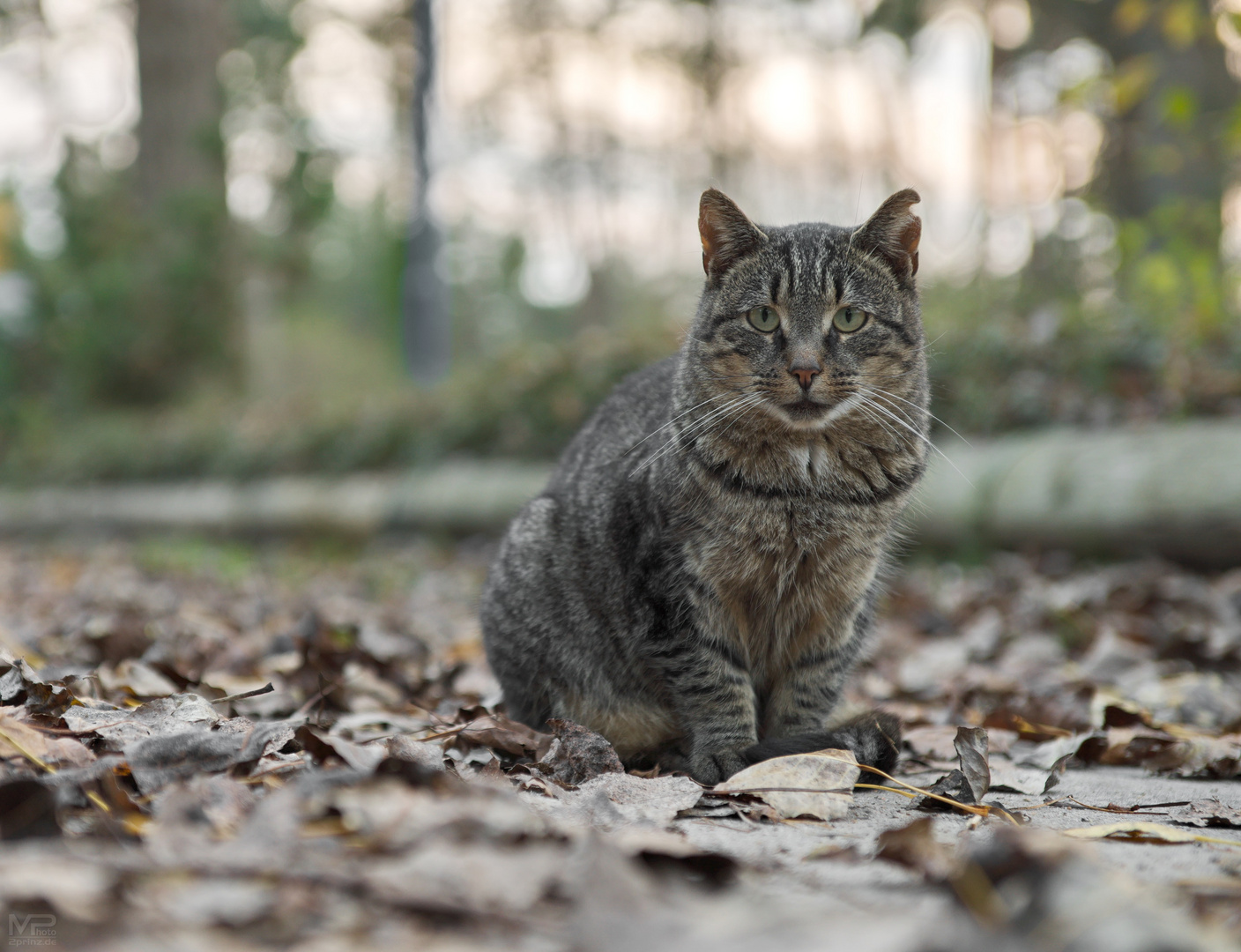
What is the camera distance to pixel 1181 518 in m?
4.70

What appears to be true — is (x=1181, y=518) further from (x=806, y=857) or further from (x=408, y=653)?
(x=806, y=857)

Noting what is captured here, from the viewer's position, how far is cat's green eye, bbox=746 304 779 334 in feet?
9.02

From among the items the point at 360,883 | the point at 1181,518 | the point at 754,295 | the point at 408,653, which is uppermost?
the point at 754,295

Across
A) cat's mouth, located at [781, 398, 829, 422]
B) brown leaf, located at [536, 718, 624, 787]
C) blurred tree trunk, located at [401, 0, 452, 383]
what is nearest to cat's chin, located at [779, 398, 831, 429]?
cat's mouth, located at [781, 398, 829, 422]

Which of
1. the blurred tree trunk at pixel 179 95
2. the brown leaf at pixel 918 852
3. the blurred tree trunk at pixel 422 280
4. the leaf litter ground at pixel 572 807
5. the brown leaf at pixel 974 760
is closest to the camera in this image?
the leaf litter ground at pixel 572 807

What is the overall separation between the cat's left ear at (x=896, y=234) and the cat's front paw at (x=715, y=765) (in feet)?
4.82

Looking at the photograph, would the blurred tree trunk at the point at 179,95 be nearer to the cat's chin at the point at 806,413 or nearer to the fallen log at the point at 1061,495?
the fallen log at the point at 1061,495

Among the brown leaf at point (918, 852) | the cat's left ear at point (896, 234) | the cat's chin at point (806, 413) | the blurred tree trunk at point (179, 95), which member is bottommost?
the brown leaf at point (918, 852)

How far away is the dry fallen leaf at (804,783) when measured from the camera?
6.52 feet

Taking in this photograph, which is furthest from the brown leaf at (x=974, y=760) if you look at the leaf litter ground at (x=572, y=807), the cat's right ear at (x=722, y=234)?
the cat's right ear at (x=722, y=234)

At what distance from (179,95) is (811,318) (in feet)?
40.2

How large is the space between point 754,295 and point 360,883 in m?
1.99

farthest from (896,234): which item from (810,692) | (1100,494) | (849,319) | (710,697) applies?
(1100,494)

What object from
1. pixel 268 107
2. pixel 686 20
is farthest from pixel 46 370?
pixel 686 20
